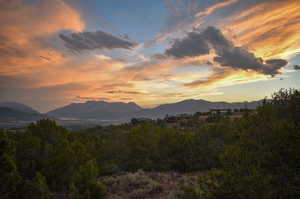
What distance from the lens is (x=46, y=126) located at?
50.7 ft

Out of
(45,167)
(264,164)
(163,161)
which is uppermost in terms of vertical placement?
(264,164)

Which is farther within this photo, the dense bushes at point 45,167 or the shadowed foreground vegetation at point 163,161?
the dense bushes at point 45,167

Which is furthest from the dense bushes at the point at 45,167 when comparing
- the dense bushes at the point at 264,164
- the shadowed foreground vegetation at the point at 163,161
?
the dense bushes at the point at 264,164

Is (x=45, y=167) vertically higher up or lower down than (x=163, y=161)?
higher up

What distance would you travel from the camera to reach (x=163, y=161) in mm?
21344

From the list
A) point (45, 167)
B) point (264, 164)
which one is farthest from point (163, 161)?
point (264, 164)

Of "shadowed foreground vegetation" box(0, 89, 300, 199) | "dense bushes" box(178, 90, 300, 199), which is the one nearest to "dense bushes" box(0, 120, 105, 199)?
"shadowed foreground vegetation" box(0, 89, 300, 199)

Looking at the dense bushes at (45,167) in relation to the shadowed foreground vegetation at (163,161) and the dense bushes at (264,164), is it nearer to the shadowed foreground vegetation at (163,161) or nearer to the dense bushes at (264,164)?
the shadowed foreground vegetation at (163,161)

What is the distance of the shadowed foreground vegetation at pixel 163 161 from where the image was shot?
26.9 feet

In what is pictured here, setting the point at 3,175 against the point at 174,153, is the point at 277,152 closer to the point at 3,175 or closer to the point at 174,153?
the point at 3,175

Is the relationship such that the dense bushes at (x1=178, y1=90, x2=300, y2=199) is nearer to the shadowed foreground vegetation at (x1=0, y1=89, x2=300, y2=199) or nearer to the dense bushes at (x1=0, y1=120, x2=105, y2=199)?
the shadowed foreground vegetation at (x1=0, y1=89, x2=300, y2=199)

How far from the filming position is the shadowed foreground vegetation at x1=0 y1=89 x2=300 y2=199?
8203 mm

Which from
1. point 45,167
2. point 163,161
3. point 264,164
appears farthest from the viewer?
point 163,161

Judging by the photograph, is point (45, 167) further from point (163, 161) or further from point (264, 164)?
point (264, 164)
